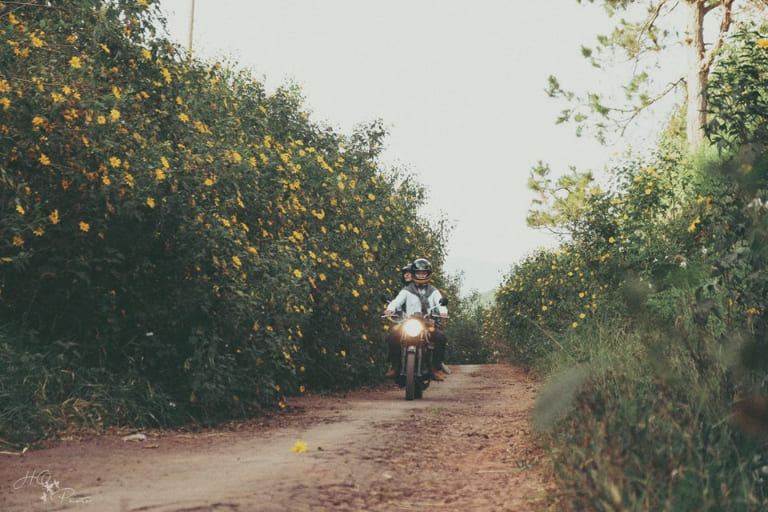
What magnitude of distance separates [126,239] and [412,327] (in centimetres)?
450

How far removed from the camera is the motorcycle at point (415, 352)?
11695 mm

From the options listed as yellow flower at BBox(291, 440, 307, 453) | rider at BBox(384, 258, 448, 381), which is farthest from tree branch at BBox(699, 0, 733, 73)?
yellow flower at BBox(291, 440, 307, 453)

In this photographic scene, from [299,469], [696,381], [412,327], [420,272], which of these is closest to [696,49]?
[420,272]

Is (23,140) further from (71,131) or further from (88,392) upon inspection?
(88,392)

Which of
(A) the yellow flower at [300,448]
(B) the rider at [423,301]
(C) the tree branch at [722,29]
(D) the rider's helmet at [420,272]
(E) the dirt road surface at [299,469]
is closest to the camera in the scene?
(E) the dirt road surface at [299,469]

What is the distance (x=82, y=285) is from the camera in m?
8.40

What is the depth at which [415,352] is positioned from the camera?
11.7 meters

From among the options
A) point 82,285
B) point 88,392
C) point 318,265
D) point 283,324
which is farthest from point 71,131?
point 318,265

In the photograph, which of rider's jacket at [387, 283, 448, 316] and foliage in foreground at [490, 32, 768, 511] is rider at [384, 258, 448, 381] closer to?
rider's jacket at [387, 283, 448, 316]

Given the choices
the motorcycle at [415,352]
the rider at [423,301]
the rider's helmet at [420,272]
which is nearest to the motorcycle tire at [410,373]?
the motorcycle at [415,352]

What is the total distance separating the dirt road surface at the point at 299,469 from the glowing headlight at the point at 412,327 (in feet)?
8.41

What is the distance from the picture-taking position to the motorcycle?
38.4 feet

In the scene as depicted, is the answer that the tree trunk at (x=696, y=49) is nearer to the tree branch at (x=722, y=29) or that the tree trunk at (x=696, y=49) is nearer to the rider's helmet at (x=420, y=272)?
the tree branch at (x=722, y=29)

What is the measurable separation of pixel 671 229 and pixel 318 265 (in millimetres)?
5202
